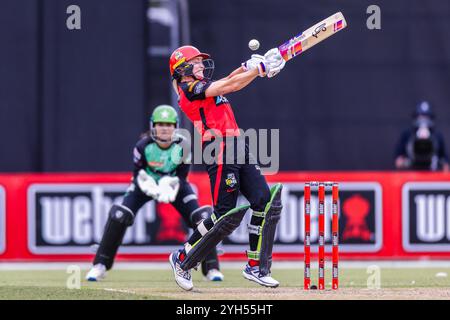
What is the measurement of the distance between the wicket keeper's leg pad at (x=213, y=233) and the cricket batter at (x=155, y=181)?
1989mm

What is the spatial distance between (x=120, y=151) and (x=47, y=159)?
0.86 meters

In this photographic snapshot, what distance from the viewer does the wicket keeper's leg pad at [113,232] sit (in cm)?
1168

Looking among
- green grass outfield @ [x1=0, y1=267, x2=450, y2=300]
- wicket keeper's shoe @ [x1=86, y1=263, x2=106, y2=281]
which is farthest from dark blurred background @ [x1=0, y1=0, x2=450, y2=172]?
wicket keeper's shoe @ [x1=86, y1=263, x2=106, y2=281]

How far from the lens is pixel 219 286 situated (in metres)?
10.7

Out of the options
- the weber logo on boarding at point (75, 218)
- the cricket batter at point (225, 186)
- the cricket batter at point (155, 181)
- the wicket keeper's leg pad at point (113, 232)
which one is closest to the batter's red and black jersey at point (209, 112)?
the cricket batter at point (225, 186)

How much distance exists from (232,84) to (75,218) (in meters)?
5.41

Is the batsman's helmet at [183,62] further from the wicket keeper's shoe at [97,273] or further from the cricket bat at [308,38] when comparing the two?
the wicket keeper's shoe at [97,273]

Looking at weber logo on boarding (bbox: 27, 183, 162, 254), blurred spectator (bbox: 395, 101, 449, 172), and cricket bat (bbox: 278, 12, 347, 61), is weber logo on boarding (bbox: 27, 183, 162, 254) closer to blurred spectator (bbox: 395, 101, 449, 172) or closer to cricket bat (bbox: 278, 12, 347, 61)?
blurred spectator (bbox: 395, 101, 449, 172)

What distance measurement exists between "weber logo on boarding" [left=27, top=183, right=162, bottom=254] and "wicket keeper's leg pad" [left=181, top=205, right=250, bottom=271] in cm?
461
